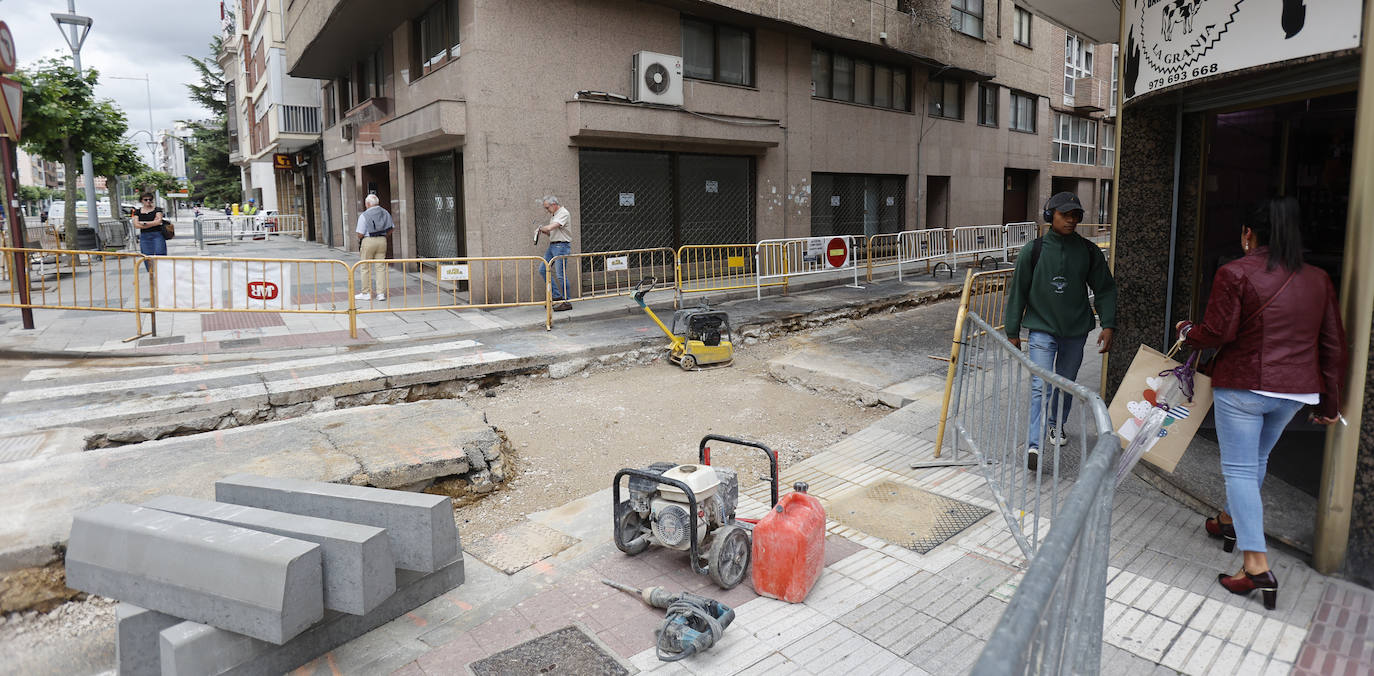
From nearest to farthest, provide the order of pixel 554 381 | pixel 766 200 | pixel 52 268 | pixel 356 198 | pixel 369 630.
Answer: pixel 369 630 < pixel 554 381 < pixel 766 200 < pixel 52 268 < pixel 356 198

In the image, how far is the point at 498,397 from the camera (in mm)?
8891

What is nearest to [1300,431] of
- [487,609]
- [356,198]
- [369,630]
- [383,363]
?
[487,609]

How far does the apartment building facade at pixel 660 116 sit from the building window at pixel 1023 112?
2.02 ft

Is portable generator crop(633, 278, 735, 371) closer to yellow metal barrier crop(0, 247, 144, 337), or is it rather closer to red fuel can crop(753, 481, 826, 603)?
red fuel can crop(753, 481, 826, 603)

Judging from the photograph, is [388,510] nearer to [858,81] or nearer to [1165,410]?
[1165,410]

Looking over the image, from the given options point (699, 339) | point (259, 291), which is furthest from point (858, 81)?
point (259, 291)

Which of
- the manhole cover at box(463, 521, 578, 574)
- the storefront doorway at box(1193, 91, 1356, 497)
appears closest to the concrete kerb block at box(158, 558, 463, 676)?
the manhole cover at box(463, 521, 578, 574)

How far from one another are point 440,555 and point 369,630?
467 mm

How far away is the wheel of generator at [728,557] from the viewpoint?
3938 millimetres

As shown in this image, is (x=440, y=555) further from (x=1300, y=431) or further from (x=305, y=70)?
(x=305, y=70)

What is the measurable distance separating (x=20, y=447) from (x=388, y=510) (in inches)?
166

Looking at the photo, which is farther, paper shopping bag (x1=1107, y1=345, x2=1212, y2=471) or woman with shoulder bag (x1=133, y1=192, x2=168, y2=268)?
woman with shoulder bag (x1=133, y1=192, x2=168, y2=268)

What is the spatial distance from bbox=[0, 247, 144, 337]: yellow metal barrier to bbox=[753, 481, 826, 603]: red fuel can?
9.24 meters

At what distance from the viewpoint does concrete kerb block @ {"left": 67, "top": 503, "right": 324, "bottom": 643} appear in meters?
3.21
